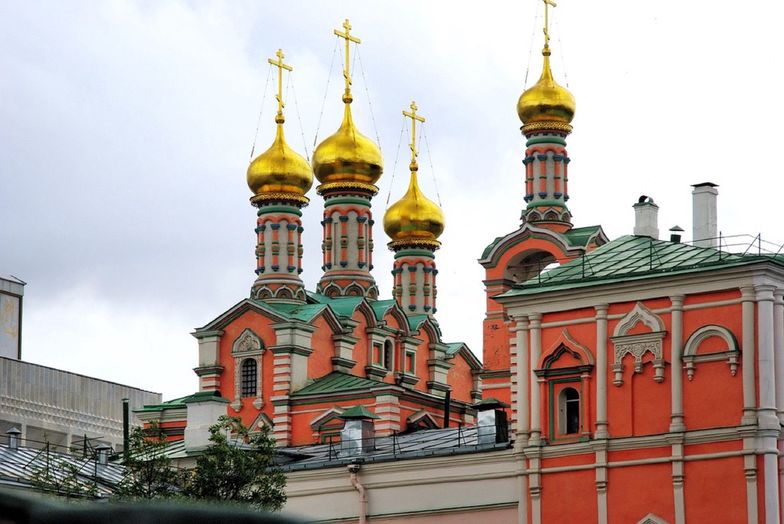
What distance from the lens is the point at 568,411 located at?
27.9 m

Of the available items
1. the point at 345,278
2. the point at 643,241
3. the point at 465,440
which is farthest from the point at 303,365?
the point at 643,241

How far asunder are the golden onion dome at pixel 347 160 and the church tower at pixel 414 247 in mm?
2545

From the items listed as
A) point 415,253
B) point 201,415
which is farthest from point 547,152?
point 201,415

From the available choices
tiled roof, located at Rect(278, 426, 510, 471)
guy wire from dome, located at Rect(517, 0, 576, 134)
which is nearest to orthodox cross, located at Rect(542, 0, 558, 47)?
guy wire from dome, located at Rect(517, 0, 576, 134)

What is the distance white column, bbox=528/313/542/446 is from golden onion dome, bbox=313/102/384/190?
60.0ft

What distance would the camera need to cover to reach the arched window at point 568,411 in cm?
2773

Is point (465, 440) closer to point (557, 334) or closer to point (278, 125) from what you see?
point (557, 334)

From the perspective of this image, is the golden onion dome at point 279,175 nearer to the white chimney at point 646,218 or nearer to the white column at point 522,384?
the white chimney at point 646,218

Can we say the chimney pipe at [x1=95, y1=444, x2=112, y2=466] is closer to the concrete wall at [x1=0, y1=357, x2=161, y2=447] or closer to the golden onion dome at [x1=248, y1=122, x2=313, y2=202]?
the golden onion dome at [x1=248, y1=122, x2=313, y2=202]

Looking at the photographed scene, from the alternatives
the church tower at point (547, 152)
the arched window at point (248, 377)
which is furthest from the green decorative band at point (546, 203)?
the arched window at point (248, 377)

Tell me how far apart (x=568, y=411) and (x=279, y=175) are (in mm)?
18395

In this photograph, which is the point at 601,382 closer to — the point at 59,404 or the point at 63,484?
the point at 63,484

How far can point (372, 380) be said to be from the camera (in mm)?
41125

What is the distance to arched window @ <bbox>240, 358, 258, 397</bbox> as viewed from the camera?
41375 mm
